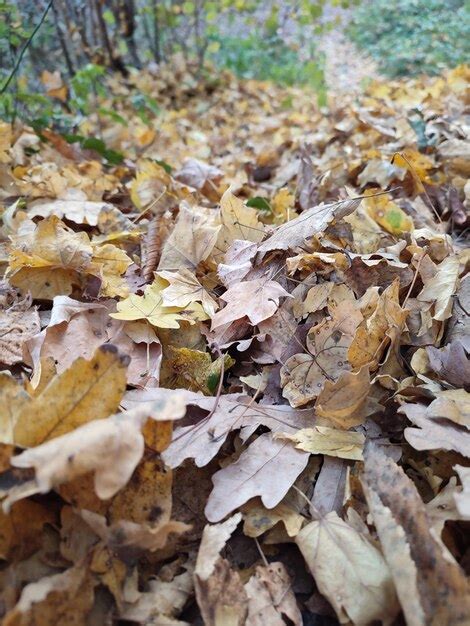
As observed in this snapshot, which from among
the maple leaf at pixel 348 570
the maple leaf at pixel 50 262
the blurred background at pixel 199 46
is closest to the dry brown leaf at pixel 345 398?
the maple leaf at pixel 348 570

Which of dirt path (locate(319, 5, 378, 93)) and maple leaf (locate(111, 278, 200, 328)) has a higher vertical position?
maple leaf (locate(111, 278, 200, 328))

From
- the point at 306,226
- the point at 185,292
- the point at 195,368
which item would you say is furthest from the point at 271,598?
the point at 306,226

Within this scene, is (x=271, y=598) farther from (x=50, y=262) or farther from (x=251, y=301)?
(x=50, y=262)

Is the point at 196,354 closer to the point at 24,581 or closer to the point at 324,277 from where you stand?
the point at 324,277

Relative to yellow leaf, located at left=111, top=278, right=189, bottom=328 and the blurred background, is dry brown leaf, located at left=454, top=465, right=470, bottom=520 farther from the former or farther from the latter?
the blurred background

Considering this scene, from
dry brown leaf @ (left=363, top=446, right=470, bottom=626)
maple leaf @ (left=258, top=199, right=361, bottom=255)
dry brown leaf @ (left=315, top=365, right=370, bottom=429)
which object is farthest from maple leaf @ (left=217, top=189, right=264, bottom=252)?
dry brown leaf @ (left=363, top=446, right=470, bottom=626)
